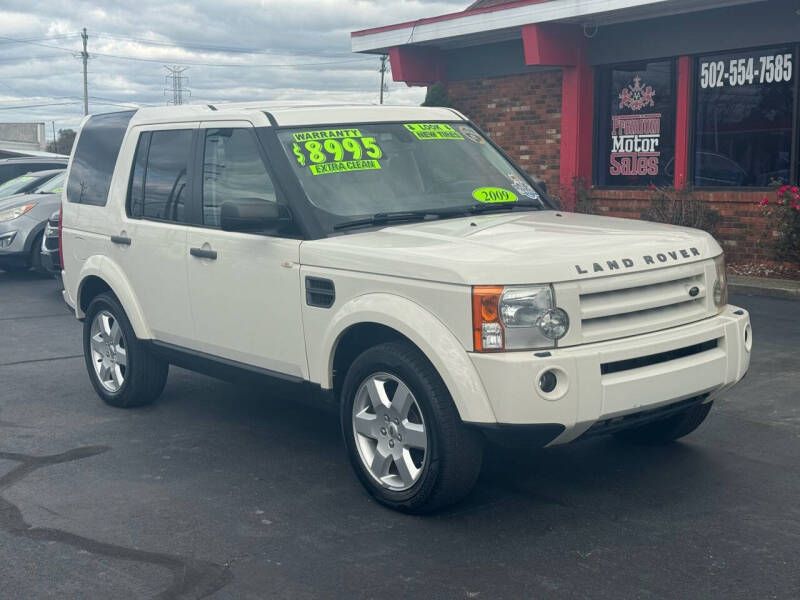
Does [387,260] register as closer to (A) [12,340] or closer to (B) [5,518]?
(B) [5,518]

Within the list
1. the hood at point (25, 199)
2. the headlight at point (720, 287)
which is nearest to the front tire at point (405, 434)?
the headlight at point (720, 287)

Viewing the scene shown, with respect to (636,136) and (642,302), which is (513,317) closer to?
(642,302)

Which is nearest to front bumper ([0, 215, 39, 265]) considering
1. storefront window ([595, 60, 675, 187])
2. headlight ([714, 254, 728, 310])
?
storefront window ([595, 60, 675, 187])

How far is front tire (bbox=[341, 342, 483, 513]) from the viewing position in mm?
4531

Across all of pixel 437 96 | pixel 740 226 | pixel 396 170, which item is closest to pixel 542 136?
pixel 437 96

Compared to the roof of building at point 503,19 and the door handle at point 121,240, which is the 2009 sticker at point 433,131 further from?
the roof of building at point 503,19

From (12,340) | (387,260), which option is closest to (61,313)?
(12,340)

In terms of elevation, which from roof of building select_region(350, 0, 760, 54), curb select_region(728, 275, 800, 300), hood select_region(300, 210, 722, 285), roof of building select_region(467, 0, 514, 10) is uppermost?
roof of building select_region(467, 0, 514, 10)

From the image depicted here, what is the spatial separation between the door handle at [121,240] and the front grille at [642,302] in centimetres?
332

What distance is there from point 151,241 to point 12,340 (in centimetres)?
420

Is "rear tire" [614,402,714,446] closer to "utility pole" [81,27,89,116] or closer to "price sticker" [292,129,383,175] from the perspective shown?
"price sticker" [292,129,383,175]

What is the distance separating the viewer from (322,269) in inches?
201

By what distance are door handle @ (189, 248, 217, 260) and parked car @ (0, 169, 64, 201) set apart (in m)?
10.3

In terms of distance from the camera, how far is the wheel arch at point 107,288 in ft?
21.7
